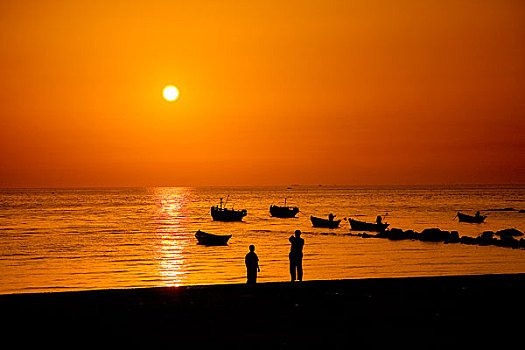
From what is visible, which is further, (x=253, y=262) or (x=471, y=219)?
(x=471, y=219)

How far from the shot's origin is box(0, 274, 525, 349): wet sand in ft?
35.2

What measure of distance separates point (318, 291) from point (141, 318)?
5.31 meters

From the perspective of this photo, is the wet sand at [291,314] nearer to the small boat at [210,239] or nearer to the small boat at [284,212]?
the small boat at [210,239]

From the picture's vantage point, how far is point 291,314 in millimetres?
12883

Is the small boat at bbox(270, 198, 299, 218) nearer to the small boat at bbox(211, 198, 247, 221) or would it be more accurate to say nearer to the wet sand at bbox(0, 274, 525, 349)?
the small boat at bbox(211, 198, 247, 221)

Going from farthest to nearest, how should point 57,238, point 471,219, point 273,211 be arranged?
1. point 273,211
2. point 471,219
3. point 57,238

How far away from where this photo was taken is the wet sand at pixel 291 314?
10.7 m

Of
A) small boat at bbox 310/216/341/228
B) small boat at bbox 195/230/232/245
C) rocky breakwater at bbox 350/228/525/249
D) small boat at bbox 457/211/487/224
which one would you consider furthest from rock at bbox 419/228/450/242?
small boat at bbox 457/211/487/224

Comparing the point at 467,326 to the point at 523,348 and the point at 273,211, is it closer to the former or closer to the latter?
the point at 523,348

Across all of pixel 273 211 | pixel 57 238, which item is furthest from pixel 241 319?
pixel 273 211

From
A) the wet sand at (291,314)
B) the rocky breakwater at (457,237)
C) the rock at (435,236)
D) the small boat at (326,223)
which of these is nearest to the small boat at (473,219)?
the small boat at (326,223)

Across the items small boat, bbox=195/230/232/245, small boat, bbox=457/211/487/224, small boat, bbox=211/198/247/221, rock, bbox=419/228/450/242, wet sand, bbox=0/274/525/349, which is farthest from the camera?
small boat, bbox=211/198/247/221

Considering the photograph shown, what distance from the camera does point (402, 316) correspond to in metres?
12.5

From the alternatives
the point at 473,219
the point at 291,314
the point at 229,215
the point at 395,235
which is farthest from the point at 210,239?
the point at 473,219
